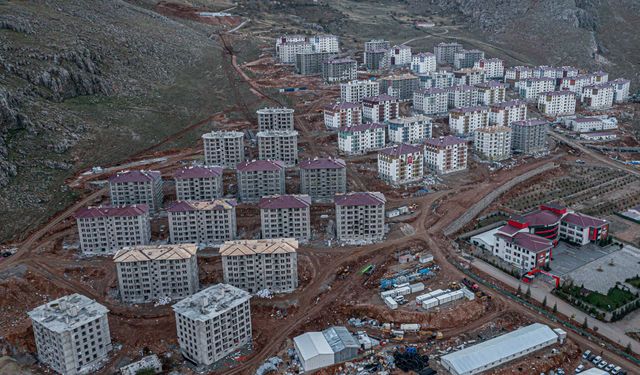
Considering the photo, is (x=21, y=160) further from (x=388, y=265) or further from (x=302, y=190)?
(x=388, y=265)

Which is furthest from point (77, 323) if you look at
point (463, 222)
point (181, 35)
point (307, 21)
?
point (307, 21)

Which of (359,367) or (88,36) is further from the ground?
(88,36)

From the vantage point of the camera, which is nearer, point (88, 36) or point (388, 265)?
point (388, 265)

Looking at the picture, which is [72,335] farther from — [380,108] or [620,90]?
[620,90]

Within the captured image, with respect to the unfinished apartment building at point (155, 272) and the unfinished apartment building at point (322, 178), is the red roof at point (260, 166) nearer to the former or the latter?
the unfinished apartment building at point (322, 178)

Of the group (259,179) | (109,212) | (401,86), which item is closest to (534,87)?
(401,86)

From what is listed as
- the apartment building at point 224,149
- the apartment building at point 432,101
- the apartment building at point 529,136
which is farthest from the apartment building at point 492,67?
the apartment building at point 224,149

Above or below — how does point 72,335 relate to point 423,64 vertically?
below
